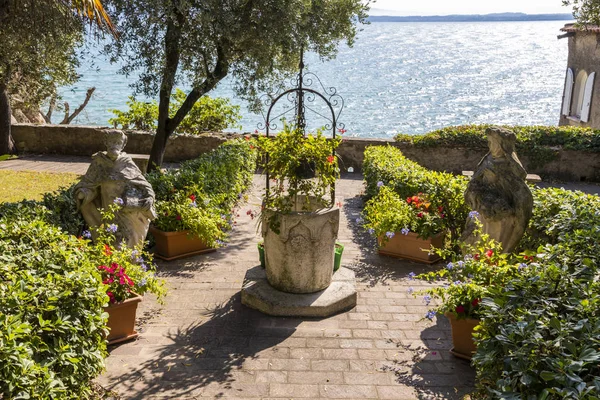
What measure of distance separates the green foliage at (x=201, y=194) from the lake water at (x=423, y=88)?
500 inches

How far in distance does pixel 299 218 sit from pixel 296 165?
61cm

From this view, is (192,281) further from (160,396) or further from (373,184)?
(373,184)

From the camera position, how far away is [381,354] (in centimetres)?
568

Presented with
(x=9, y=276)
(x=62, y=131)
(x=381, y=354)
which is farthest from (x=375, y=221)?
(x=62, y=131)

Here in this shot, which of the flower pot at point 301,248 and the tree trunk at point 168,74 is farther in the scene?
the tree trunk at point 168,74

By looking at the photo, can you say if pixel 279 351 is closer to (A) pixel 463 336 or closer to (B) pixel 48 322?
(A) pixel 463 336

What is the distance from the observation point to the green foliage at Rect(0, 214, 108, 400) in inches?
139

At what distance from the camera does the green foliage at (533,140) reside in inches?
571

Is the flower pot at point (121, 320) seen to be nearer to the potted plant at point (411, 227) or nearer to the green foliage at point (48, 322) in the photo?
the green foliage at point (48, 322)

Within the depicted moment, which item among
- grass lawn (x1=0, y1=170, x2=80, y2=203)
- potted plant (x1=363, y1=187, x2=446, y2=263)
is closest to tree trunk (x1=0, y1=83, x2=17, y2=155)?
grass lawn (x1=0, y1=170, x2=80, y2=203)

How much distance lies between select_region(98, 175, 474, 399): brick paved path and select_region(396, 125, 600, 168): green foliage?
800cm

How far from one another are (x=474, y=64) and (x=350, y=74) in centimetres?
2749

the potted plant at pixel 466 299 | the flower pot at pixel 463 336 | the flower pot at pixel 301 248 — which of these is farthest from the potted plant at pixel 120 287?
the flower pot at pixel 463 336

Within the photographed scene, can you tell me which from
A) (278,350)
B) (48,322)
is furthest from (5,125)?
(48,322)
